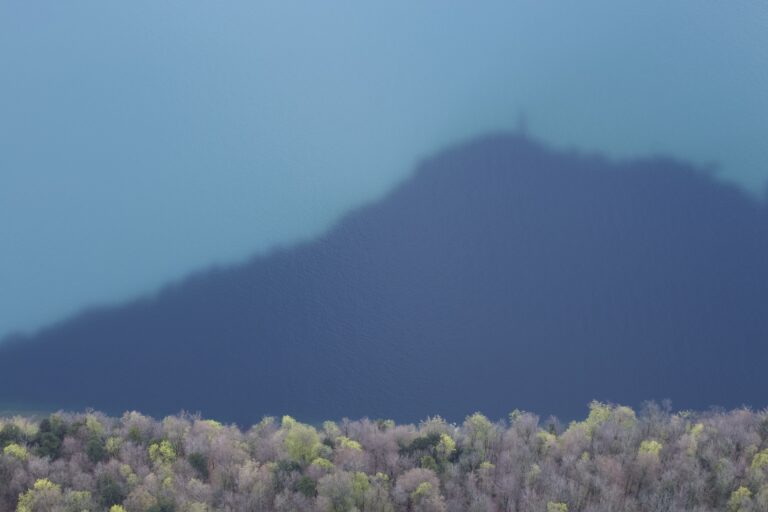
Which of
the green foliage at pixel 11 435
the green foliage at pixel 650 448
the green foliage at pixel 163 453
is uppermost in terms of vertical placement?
the green foliage at pixel 11 435

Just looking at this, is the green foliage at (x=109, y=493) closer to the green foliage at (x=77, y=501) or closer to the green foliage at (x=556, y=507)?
the green foliage at (x=77, y=501)

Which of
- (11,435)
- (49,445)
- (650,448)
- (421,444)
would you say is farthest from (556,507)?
(11,435)

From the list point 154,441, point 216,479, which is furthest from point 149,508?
point 154,441

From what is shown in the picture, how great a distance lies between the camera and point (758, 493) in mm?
12297

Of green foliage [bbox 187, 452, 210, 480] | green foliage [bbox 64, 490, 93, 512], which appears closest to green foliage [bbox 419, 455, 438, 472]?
green foliage [bbox 187, 452, 210, 480]

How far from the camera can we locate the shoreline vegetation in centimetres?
1241

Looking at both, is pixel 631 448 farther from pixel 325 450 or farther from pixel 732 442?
→ pixel 325 450

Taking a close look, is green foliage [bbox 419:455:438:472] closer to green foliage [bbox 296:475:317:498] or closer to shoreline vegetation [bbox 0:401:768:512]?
shoreline vegetation [bbox 0:401:768:512]

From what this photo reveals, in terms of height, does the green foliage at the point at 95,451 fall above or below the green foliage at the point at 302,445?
above

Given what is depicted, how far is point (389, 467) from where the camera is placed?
13.6m

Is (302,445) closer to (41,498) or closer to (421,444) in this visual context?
(421,444)

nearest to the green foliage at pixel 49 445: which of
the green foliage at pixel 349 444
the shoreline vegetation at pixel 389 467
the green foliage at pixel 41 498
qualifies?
the shoreline vegetation at pixel 389 467

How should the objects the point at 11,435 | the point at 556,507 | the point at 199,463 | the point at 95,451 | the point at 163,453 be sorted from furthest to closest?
the point at 11,435 < the point at 163,453 < the point at 95,451 < the point at 199,463 < the point at 556,507

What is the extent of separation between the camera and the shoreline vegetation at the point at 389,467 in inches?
488
